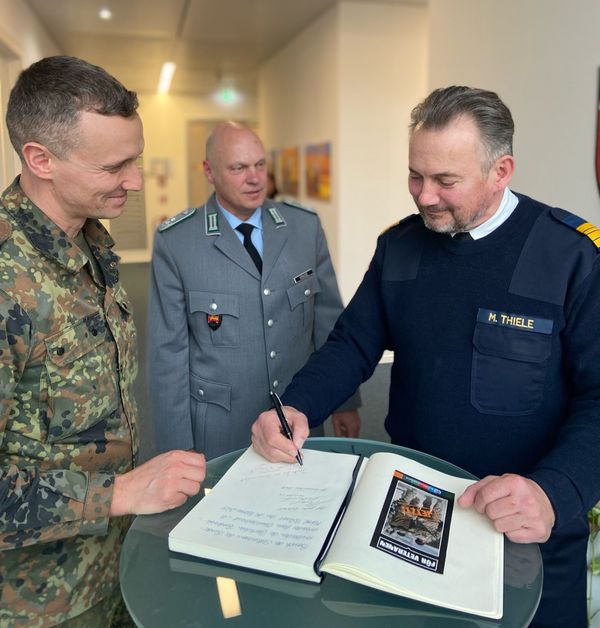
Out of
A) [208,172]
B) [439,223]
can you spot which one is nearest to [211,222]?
[208,172]

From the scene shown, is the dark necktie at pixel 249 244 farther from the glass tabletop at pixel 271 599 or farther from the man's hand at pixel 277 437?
the glass tabletop at pixel 271 599

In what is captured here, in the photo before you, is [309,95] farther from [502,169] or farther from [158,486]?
[158,486]

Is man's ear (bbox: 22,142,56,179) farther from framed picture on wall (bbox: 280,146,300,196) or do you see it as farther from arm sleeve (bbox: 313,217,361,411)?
framed picture on wall (bbox: 280,146,300,196)

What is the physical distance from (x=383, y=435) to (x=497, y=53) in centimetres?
257

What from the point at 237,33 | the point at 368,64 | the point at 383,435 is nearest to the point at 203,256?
the point at 383,435

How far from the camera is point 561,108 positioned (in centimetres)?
329

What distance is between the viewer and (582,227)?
124cm

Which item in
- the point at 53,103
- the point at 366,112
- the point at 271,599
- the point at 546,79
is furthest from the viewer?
the point at 366,112

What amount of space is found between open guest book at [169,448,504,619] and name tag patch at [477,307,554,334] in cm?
35

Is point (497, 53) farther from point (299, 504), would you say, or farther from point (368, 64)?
point (299, 504)

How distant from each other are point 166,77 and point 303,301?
847 centimetres

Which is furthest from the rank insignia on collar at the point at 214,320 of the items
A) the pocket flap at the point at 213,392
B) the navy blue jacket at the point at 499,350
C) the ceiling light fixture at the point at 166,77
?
the ceiling light fixture at the point at 166,77

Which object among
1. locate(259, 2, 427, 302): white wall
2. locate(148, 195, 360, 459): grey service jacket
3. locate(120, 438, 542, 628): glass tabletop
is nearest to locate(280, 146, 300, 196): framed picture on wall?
locate(259, 2, 427, 302): white wall

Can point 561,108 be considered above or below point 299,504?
above
